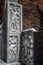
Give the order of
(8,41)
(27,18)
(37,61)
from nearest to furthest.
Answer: (37,61)
(8,41)
(27,18)

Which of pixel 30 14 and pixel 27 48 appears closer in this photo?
pixel 27 48

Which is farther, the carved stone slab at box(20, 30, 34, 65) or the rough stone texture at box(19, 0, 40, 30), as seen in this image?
the rough stone texture at box(19, 0, 40, 30)

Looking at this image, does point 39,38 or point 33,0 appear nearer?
point 39,38

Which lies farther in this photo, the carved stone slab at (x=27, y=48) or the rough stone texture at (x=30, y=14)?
the rough stone texture at (x=30, y=14)

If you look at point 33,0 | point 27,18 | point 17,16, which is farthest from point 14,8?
point 33,0

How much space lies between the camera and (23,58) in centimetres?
298

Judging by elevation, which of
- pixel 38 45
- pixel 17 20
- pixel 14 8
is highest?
pixel 14 8

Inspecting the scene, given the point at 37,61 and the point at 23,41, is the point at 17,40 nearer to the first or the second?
the point at 23,41

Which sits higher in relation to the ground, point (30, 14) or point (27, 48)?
point (30, 14)

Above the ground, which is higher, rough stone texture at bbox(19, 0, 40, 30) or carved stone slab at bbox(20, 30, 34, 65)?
rough stone texture at bbox(19, 0, 40, 30)

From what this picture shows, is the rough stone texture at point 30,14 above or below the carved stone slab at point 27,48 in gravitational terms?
above

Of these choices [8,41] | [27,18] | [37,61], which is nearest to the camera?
[37,61]

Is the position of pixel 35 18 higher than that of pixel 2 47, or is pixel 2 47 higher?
pixel 35 18

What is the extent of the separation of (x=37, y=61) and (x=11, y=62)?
153 cm
